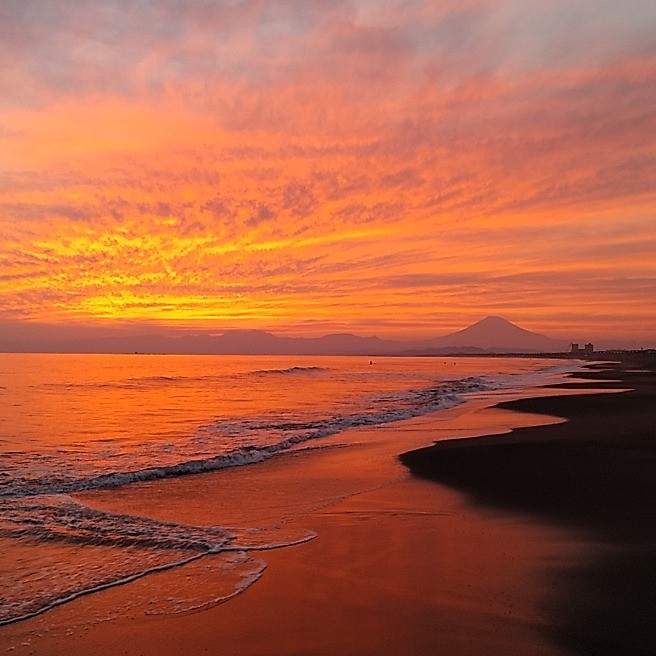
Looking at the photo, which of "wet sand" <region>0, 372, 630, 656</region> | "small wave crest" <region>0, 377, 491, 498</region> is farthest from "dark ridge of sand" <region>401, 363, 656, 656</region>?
"small wave crest" <region>0, 377, 491, 498</region>

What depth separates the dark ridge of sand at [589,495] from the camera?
563cm

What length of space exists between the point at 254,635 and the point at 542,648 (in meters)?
2.61

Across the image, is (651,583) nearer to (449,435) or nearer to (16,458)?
(449,435)

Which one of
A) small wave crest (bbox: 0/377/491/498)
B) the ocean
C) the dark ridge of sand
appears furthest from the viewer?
A: small wave crest (bbox: 0/377/491/498)

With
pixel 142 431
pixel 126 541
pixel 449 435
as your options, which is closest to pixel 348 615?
pixel 126 541

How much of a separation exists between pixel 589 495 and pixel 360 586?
606cm

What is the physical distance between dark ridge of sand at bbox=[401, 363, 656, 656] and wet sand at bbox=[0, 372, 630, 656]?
Answer: 0.69ft

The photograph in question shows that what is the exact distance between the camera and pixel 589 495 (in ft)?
35.6

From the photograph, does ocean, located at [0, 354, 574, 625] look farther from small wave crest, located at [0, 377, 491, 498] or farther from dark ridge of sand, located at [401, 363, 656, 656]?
dark ridge of sand, located at [401, 363, 656, 656]

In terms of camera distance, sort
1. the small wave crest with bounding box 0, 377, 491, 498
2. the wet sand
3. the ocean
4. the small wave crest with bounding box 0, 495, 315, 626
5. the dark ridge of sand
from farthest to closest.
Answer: the small wave crest with bounding box 0, 377, 491, 498, the ocean, the small wave crest with bounding box 0, 495, 315, 626, the dark ridge of sand, the wet sand

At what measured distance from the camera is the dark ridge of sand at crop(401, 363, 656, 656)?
222 inches

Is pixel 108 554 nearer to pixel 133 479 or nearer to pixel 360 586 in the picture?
pixel 360 586

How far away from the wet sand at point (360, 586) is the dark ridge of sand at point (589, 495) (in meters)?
0.21

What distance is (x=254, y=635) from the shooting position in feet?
18.2
